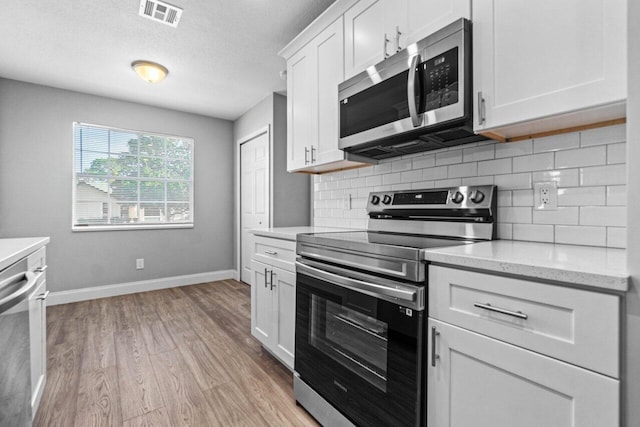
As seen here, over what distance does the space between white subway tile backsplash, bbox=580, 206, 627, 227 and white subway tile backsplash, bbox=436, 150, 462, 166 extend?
2.06ft

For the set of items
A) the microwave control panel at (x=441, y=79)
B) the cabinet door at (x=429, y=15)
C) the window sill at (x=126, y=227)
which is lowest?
the window sill at (x=126, y=227)

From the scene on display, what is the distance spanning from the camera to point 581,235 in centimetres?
127

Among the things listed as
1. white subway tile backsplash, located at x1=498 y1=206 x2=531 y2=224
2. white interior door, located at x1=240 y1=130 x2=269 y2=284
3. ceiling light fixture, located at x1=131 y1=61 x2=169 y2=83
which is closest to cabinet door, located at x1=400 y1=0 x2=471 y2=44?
white subway tile backsplash, located at x1=498 y1=206 x2=531 y2=224

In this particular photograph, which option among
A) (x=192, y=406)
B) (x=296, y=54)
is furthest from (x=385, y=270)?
(x=296, y=54)

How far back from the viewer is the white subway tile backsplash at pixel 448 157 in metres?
1.73

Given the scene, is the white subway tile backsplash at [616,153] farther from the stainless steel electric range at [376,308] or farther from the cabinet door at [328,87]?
the cabinet door at [328,87]

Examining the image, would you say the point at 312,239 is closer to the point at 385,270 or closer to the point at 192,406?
the point at 385,270

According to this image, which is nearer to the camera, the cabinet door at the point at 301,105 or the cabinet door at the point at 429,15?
the cabinet door at the point at 429,15

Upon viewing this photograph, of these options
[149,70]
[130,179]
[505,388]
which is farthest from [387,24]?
[130,179]

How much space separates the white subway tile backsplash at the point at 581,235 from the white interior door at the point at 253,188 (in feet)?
10.8

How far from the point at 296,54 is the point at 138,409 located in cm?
268

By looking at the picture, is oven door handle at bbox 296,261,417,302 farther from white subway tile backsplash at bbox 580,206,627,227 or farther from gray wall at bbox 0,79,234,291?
gray wall at bbox 0,79,234,291

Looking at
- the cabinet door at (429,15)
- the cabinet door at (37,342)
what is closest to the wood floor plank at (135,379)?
the cabinet door at (37,342)

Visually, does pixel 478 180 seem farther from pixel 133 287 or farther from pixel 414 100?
pixel 133 287
